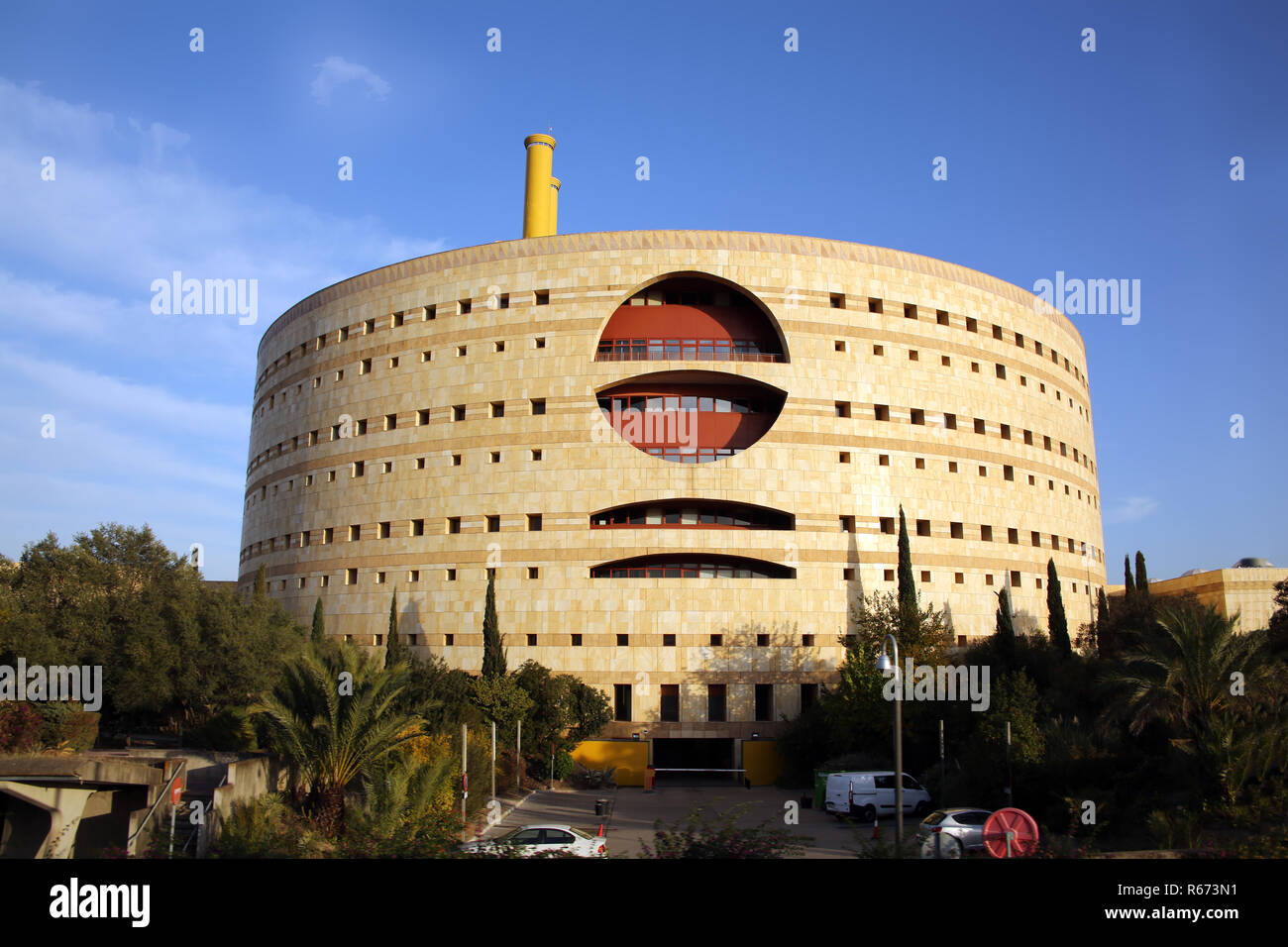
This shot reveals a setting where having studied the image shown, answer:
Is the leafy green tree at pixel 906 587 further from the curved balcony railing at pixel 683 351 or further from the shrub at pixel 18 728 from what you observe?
the shrub at pixel 18 728

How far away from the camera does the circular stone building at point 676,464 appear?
4047cm

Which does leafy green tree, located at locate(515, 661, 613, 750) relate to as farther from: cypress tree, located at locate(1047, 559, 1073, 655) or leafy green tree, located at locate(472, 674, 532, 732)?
cypress tree, located at locate(1047, 559, 1073, 655)

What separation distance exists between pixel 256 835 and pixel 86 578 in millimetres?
28726

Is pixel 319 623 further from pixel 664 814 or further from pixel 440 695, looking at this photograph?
pixel 664 814

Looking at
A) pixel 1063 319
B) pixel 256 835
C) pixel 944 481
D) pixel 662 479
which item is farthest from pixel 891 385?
pixel 256 835

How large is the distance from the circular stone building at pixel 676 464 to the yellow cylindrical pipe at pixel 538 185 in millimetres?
8533

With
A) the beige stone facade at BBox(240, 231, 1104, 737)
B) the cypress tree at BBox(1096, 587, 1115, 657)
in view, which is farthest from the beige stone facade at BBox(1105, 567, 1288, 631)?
the beige stone facade at BBox(240, 231, 1104, 737)

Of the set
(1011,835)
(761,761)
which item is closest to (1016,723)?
(761,761)

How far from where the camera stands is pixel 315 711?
2020 cm

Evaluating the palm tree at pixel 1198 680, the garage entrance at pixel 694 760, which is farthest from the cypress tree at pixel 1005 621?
the palm tree at pixel 1198 680

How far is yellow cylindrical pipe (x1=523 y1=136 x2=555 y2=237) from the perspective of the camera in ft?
172

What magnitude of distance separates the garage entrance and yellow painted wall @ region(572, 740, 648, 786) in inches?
66.0

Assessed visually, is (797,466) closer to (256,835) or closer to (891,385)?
(891,385)

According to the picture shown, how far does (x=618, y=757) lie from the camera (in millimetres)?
39062
